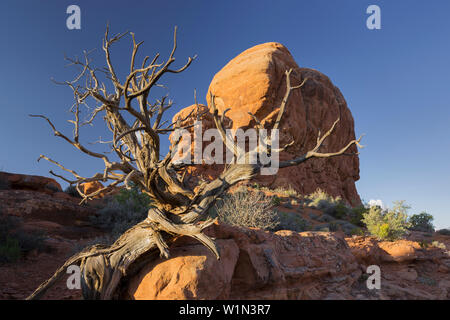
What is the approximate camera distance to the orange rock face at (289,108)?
2358cm

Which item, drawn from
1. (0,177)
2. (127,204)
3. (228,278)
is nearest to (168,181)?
(228,278)

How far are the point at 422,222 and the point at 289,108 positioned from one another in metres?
14.4

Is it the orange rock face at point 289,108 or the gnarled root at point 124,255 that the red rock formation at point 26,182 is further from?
the gnarled root at point 124,255

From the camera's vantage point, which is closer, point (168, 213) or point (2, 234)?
point (168, 213)

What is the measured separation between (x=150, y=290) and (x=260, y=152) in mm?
2364

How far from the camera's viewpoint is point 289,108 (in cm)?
2494

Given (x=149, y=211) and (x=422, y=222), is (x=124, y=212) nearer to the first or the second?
(x=149, y=211)

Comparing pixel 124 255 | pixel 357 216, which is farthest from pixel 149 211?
pixel 357 216

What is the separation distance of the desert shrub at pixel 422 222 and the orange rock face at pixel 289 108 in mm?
9273

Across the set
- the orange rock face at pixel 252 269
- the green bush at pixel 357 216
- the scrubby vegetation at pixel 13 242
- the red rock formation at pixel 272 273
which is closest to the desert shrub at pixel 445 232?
the green bush at pixel 357 216

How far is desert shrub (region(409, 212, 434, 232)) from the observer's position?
48.6ft
